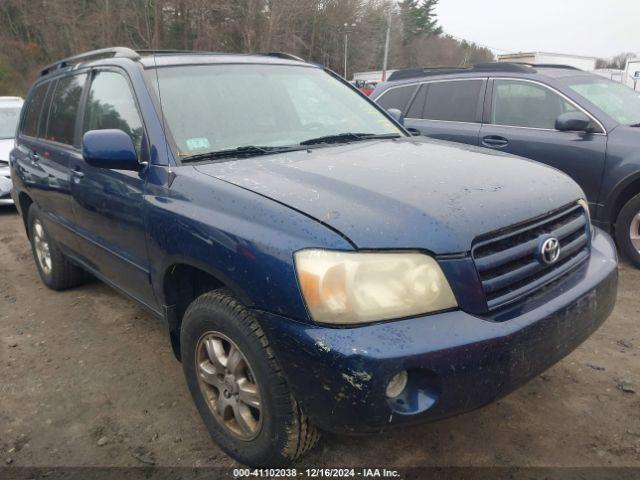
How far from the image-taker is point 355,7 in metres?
46.2

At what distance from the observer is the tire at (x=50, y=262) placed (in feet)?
13.7

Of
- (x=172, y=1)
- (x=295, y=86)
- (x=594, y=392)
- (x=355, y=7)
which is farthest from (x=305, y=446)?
(x=355, y=7)

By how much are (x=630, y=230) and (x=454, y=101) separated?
2.16 meters

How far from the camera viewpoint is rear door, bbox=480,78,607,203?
4.53 meters

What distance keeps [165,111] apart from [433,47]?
68779 millimetres

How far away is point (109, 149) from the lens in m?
2.43

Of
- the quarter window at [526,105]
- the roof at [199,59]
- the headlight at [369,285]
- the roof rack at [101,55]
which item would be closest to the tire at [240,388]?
the headlight at [369,285]

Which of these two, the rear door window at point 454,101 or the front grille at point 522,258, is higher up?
the rear door window at point 454,101

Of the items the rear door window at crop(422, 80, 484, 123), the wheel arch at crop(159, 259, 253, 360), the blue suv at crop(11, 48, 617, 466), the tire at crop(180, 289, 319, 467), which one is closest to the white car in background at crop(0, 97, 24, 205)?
the blue suv at crop(11, 48, 617, 466)

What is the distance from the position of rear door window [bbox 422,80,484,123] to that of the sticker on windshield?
361 cm

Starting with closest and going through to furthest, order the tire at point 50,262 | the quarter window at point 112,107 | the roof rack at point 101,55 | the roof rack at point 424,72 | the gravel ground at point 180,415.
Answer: the gravel ground at point 180,415 < the quarter window at point 112,107 < the roof rack at point 101,55 < the tire at point 50,262 < the roof rack at point 424,72

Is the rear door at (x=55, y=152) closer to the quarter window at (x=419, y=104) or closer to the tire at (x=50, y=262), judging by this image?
the tire at (x=50, y=262)

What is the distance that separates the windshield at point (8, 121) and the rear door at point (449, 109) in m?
6.43

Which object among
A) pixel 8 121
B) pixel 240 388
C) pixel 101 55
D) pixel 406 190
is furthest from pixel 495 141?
pixel 8 121
